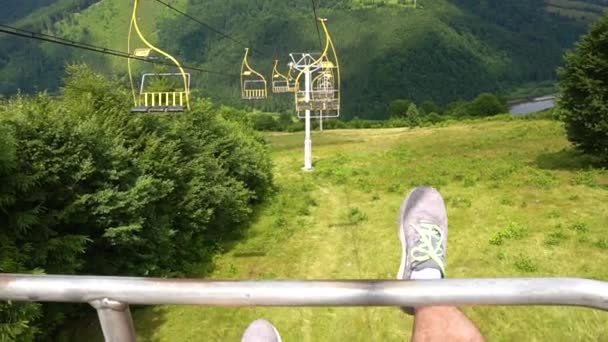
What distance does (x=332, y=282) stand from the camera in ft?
3.80

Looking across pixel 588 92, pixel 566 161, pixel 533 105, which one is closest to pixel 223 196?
pixel 588 92

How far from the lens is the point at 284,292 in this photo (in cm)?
114

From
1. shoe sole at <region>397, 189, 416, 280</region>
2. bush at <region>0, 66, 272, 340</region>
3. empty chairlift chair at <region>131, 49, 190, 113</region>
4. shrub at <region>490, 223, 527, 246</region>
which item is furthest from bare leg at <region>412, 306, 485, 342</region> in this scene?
shrub at <region>490, 223, 527, 246</region>

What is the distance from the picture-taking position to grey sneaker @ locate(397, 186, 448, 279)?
249cm

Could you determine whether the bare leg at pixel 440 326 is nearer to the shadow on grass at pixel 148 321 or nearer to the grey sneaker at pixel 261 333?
the grey sneaker at pixel 261 333

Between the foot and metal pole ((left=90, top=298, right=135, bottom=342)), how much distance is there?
1687 millimetres

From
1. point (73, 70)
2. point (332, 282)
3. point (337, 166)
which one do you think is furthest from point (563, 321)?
point (337, 166)

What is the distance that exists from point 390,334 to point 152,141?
26.3 ft

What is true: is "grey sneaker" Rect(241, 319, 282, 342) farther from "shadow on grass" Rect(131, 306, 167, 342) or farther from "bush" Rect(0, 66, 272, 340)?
"shadow on grass" Rect(131, 306, 167, 342)

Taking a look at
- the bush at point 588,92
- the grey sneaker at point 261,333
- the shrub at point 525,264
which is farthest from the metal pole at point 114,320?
the bush at point 588,92

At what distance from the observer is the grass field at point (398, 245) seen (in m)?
9.42

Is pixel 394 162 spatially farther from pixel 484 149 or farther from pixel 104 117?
pixel 104 117

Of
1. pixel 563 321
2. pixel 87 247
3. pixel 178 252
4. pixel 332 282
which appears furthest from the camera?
pixel 178 252

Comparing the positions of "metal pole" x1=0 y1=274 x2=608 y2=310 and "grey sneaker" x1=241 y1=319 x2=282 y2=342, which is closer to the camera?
"metal pole" x1=0 y1=274 x2=608 y2=310
